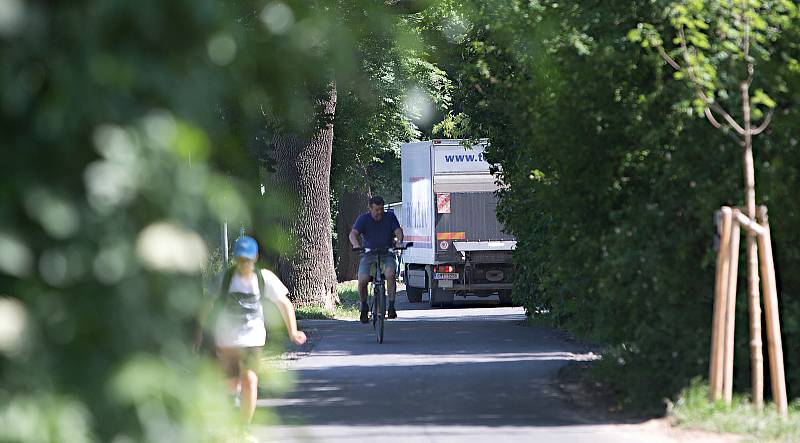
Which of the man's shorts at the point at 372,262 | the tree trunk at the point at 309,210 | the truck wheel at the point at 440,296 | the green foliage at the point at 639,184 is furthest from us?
the truck wheel at the point at 440,296

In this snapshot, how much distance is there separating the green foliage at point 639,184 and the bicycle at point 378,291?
619 cm

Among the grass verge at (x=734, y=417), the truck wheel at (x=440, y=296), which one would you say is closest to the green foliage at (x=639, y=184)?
the grass verge at (x=734, y=417)

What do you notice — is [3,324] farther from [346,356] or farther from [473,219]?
[473,219]

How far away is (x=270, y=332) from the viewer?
3.42 meters

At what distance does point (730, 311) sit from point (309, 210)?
18682 mm

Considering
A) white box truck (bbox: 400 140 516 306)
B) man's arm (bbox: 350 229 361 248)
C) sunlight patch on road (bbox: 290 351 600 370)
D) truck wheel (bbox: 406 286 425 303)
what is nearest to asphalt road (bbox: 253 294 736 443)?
sunlight patch on road (bbox: 290 351 600 370)

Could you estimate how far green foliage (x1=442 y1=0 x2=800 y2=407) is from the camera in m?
10.6

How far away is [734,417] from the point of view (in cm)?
961

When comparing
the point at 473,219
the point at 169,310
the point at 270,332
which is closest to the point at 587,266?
the point at 270,332

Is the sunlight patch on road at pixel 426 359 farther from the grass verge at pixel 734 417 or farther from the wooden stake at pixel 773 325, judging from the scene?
the wooden stake at pixel 773 325

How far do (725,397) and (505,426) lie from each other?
1638 millimetres

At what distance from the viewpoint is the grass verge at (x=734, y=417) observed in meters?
9.18

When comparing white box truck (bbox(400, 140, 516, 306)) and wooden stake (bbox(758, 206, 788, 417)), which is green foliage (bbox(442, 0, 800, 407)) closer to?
wooden stake (bbox(758, 206, 788, 417))

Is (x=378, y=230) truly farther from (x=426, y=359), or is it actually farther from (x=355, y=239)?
(x=426, y=359)
